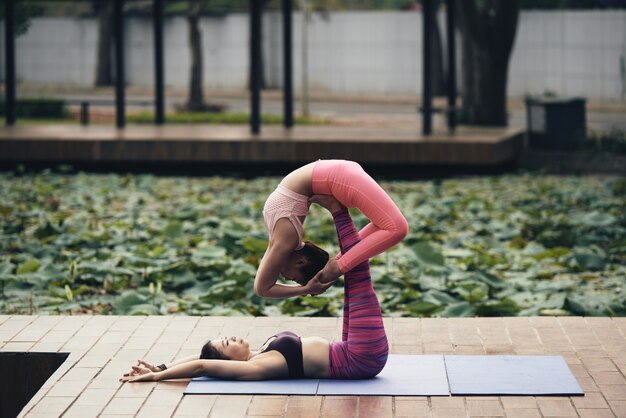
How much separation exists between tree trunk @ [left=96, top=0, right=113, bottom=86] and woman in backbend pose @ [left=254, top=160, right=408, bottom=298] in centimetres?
2468

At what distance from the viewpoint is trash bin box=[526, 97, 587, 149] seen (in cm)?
1973

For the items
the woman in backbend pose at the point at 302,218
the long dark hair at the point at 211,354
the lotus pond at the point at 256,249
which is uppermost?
the woman in backbend pose at the point at 302,218

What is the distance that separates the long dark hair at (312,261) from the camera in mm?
6051

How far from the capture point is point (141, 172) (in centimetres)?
1695

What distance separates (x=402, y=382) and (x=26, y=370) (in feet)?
6.34

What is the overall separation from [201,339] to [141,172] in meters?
10.2

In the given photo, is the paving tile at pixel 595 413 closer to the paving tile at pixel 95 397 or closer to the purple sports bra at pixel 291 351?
the purple sports bra at pixel 291 351

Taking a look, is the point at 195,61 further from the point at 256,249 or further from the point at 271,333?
the point at 271,333

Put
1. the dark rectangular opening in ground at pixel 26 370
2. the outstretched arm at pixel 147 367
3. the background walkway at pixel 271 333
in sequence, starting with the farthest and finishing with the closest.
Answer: the dark rectangular opening in ground at pixel 26 370
the outstretched arm at pixel 147 367
the background walkway at pixel 271 333

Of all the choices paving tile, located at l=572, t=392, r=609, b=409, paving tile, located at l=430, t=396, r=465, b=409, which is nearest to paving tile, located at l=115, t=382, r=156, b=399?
paving tile, located at l=430, t=396, r=465, b=409

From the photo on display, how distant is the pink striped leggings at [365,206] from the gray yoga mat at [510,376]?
2.41ft

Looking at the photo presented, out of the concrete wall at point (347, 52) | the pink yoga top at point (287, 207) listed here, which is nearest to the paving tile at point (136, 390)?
the pink yoga top at point (287, 207)

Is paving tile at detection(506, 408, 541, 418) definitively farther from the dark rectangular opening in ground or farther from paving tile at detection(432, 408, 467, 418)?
the dark rectangular opening in ground

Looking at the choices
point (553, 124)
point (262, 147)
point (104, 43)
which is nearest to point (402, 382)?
point (262, 147)
